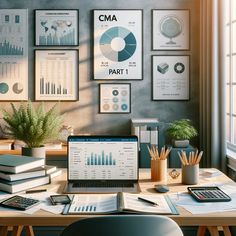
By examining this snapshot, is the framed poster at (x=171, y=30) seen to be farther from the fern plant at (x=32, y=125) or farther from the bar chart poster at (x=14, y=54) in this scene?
the fern plant at (x=32, y=125)

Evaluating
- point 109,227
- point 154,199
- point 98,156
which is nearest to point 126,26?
point 98,156

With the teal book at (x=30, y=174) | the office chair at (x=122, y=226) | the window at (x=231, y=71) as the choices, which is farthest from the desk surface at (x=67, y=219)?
the window at (x=231, y=71)

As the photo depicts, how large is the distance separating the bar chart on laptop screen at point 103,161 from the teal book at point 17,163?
8.1 inches

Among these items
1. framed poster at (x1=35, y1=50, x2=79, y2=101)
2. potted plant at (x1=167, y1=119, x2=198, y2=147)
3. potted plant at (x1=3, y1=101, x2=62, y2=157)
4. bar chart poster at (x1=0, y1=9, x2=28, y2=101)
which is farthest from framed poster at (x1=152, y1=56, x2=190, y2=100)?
potted plant at (x1=3, y1=101, x2=62, y2=157)

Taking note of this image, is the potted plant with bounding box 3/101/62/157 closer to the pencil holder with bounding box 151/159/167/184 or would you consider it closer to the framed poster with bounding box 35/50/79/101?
the pencil holder with bounding box 151/159/167/184

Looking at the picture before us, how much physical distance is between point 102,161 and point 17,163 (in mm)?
479

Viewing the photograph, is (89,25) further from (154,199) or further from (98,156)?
(154,199)

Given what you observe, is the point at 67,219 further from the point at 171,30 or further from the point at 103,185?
the point at 171,30

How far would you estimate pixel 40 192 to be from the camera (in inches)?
92.4

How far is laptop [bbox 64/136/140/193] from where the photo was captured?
251 centimetres

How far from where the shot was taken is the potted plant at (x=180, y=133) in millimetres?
4461

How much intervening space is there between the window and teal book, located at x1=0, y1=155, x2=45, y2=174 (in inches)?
91.6

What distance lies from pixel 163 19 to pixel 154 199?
3.18 metres

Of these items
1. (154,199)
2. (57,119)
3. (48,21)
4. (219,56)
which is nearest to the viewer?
(154,199)
